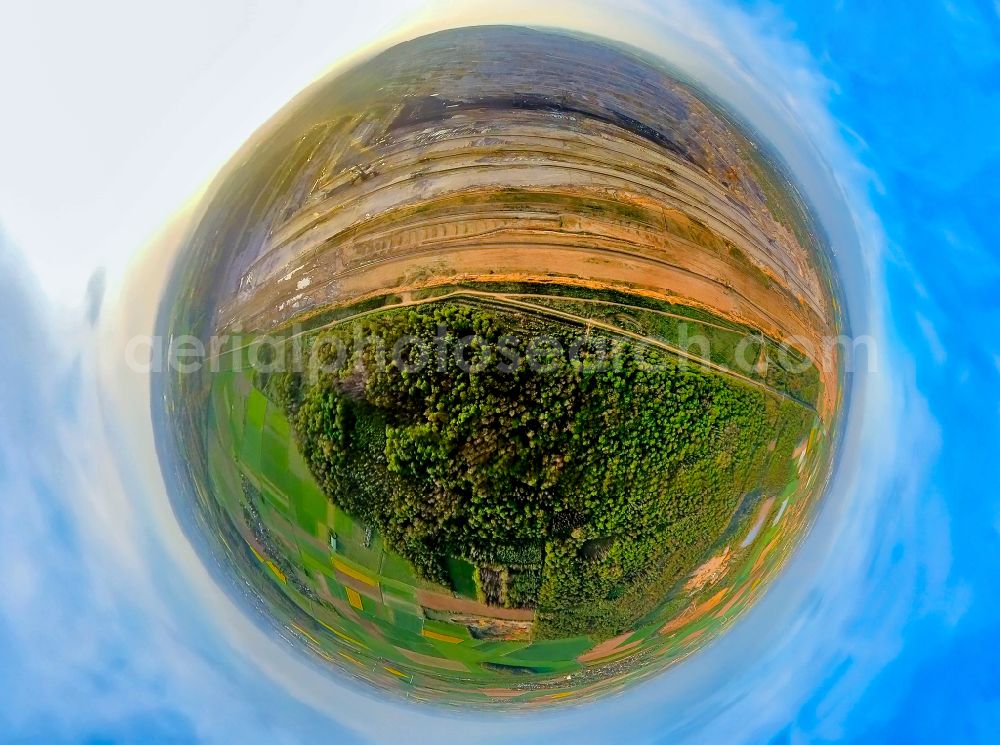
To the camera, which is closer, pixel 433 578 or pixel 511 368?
pixel 511 368

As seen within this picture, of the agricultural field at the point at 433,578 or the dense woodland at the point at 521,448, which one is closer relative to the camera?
the dense woodland at the point at 521,448

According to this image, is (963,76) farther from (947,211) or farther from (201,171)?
(201,171)

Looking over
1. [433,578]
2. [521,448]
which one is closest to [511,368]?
[521,448]

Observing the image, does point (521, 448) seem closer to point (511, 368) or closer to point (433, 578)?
point (511, 368)

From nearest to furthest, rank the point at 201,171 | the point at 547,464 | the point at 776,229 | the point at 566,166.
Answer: the point at 547,464, the point at 566,166, the point at 776,229, the point at 201,171

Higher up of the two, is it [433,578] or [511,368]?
[511,368]

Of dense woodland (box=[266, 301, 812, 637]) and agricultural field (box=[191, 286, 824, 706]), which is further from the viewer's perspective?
agricultural field (box=[191, 286, 824, 706])

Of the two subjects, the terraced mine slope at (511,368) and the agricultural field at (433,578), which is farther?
the agricultural field at (433,578)

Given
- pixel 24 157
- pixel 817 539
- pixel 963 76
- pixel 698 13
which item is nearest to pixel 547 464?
pixel 817 539
